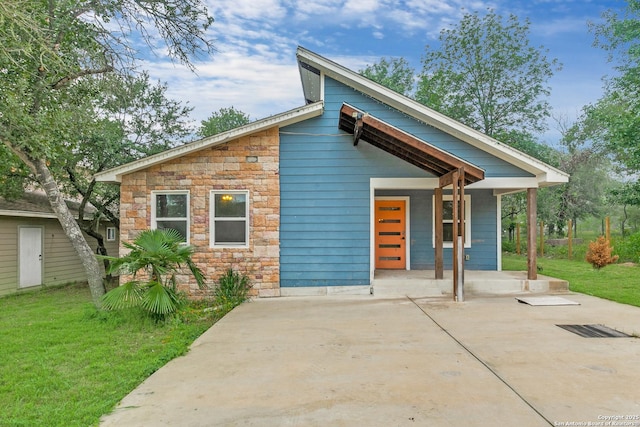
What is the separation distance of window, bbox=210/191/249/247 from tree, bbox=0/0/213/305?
8.36 feet

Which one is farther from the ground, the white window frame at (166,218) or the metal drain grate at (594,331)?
the white window frame at (166,218)

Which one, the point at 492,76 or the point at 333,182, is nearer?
the point at 333,182

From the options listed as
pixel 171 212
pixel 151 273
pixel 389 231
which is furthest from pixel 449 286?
pixel 171 212

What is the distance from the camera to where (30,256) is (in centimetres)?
1116

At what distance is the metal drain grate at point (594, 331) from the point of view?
496 centimetres

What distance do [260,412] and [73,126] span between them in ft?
25.6

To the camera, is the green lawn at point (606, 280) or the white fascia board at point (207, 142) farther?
the white fascia board at point (207, 142)

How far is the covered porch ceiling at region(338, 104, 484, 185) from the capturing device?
702 centimetres

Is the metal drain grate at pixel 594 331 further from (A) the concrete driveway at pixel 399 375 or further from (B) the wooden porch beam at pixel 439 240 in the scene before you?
(B) the wooden porch beam at pixel 439 240

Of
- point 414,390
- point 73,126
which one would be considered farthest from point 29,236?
point 414,390

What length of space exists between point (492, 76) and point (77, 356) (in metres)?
22.1

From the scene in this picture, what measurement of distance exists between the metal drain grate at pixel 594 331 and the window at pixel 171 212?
24.5 ft

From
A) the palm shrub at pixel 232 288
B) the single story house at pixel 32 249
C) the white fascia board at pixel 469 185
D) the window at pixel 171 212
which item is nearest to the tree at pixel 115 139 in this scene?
the single story house at pixel 32 249

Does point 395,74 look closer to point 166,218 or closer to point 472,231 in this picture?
point 472,231
